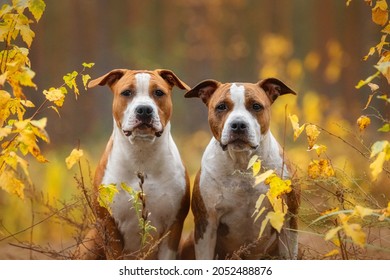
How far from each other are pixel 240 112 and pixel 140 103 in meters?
0.57

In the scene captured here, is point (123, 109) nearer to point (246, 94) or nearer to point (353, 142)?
point (246, 94)

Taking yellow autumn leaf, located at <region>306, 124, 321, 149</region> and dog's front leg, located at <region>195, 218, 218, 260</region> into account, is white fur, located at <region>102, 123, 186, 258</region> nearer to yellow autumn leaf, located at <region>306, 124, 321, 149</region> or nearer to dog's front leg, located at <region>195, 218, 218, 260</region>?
dog's front leg, located at <region>195, 218, 218, 260</region>

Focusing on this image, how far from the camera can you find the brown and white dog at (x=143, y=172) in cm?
421

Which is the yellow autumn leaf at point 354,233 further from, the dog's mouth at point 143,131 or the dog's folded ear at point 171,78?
the dog's folded ear at point 171,78

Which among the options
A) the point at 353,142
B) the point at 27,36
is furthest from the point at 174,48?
the point at 27,36

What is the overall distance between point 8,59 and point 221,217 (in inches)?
61.0

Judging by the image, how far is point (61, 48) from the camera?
19.7 ft

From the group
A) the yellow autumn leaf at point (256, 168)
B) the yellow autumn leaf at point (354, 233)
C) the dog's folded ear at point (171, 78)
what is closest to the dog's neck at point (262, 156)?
the dog's folded ear at point (171, 78)

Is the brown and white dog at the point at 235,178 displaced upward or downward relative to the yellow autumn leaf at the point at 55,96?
downward

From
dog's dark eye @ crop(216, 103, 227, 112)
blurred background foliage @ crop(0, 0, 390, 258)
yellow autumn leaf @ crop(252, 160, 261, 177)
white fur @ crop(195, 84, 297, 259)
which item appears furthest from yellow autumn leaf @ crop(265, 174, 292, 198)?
blurred background foliage @ crop(0, 0, 390, 258)

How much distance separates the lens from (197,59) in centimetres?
639

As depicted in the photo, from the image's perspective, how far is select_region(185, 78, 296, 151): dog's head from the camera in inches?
157
